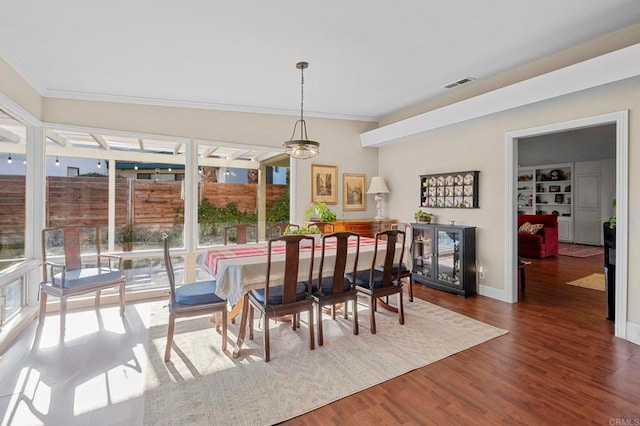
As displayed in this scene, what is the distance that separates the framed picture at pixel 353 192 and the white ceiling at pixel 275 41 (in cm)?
180

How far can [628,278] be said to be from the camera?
9.75 feet

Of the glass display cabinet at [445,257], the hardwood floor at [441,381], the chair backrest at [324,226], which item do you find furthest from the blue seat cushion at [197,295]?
the glass display cabinet at [445,257]

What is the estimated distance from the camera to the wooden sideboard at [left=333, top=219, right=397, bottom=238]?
16.8 ft

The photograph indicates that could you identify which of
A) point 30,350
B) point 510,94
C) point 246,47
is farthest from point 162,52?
point 510,94

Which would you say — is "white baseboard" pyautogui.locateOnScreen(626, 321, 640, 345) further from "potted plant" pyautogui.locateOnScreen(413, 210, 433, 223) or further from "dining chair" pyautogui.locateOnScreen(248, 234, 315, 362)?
"dining chair" pyautogui.locateOnScreen(248, 234, 315, 362)

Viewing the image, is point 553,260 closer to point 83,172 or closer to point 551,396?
point 551,396

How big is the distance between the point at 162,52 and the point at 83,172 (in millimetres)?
2132

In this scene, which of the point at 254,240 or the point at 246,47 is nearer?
the point at 246,47

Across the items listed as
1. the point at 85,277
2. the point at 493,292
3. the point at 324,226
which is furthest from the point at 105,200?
the point at 493,292

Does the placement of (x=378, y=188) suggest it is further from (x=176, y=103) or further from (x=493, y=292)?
(x=176, y=103)

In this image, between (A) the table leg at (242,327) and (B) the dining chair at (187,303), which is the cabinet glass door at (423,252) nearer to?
(A) the table leg at (242,327)

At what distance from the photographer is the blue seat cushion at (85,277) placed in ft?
10.5

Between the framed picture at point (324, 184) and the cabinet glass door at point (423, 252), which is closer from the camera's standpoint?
the cabinet glass door at point (423, 252)

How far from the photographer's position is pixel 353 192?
579 cm
